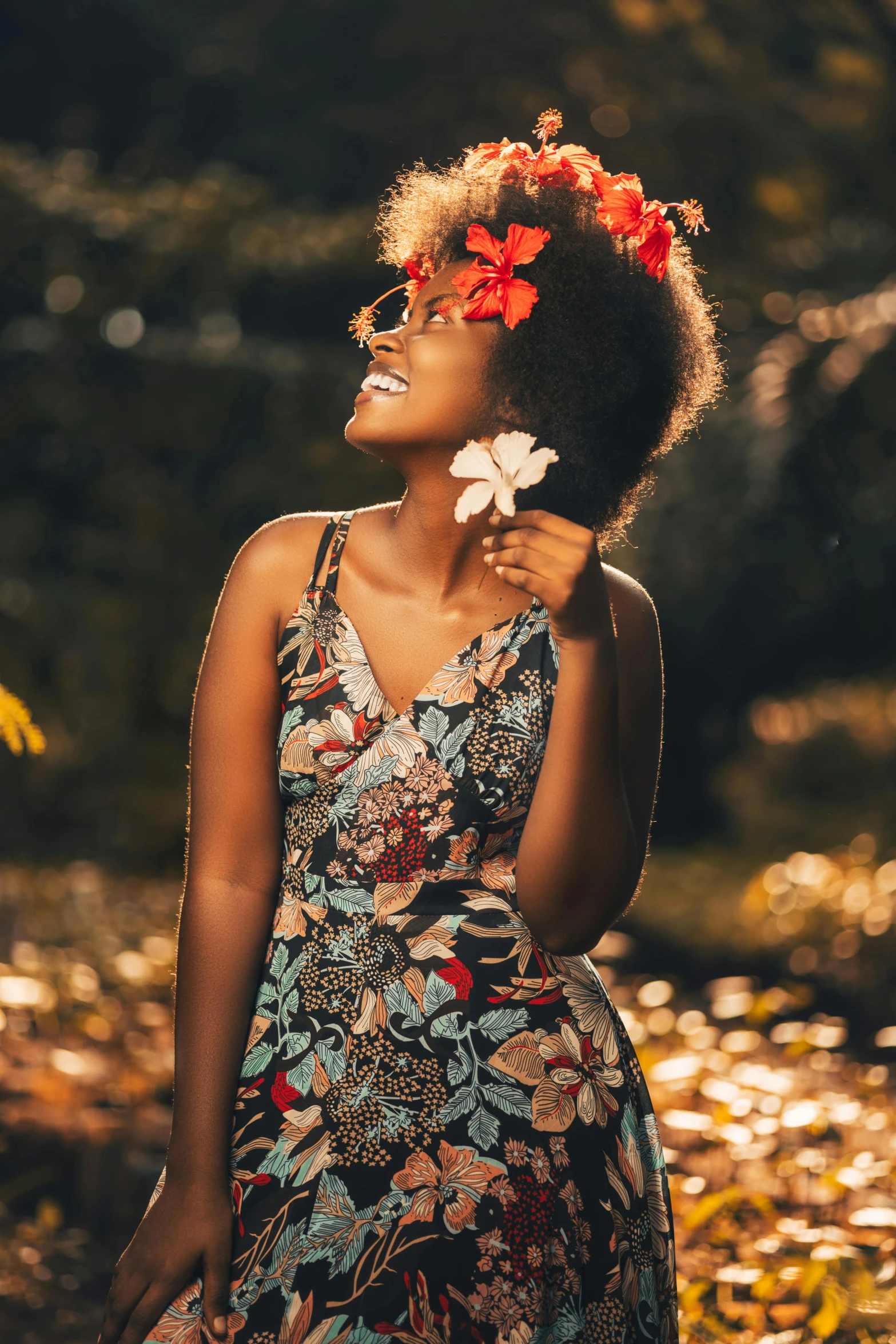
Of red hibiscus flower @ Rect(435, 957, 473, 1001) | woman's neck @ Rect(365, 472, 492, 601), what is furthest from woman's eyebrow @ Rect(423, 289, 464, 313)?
red hibiscus flower @ Rect(435, 957, 473, 1001)

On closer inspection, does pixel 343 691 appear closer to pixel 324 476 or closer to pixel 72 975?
pixel 72 975

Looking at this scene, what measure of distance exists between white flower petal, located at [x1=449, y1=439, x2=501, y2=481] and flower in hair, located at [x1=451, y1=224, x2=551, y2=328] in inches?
7.6

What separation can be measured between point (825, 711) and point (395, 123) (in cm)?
477

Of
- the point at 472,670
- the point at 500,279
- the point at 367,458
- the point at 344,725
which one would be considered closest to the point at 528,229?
the point at 500,279

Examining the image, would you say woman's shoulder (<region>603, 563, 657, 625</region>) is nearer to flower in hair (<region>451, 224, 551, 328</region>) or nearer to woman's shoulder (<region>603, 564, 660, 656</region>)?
woman's shoulder (<region>603, 564, 660, 656</region>)

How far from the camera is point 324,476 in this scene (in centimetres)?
775

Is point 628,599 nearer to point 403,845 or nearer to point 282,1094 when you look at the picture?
point 403,845

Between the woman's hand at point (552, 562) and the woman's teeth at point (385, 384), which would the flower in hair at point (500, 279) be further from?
the woman's hand at point (552, 562)

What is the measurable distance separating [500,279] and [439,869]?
73cm

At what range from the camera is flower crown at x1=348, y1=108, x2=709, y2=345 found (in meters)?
1.61

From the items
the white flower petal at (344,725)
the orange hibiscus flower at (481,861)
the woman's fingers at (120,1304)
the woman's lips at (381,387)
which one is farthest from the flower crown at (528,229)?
the woman's fingers at (120,1304)

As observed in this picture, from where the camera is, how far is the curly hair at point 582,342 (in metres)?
1.67

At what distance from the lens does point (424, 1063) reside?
151cm

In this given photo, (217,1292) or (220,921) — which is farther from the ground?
(220,921)
